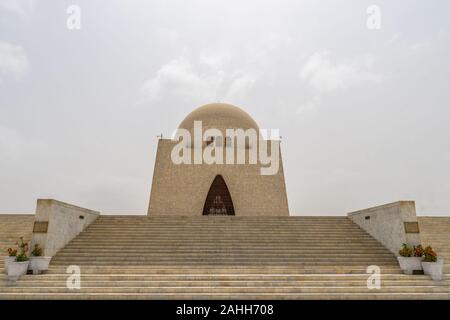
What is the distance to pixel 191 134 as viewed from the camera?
23.1m

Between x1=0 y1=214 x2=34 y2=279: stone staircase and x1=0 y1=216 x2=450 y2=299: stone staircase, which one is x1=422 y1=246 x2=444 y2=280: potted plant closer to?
x1=0 y1=216 x2=450 y2=299: stone staircase

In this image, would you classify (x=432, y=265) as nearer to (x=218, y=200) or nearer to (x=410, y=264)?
(x=410, y=264)

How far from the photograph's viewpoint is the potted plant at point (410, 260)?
8867mm

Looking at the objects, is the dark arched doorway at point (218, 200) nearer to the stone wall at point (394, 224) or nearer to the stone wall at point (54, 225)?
the stone wall at point (54, 225)

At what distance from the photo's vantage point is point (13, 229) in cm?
1207

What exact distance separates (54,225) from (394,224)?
11.2 meters

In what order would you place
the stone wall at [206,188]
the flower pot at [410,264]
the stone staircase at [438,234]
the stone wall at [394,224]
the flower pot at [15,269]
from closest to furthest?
the flower pot at [15,269] → the flower pot at [410,264] → the stone wall at [394,224] → the stone staircase at [438,234] → the stone wall at [206,188]

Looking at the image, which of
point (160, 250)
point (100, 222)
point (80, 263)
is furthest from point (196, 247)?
point (100, 222)

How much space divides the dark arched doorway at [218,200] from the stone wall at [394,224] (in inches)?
412

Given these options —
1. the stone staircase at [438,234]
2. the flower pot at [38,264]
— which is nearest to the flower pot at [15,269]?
the flower pot at [38,264]
